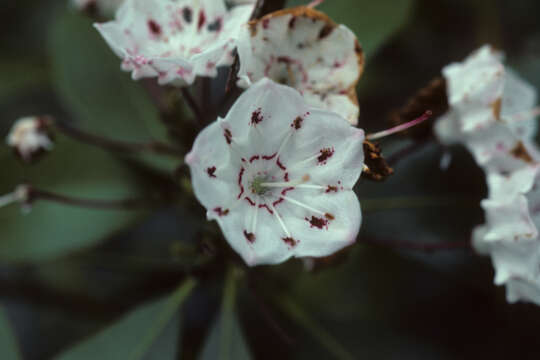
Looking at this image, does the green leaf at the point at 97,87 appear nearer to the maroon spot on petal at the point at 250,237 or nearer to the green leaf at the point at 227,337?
the green leaf at the point at 227,337

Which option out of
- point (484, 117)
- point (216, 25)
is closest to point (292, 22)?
point (216, 25)

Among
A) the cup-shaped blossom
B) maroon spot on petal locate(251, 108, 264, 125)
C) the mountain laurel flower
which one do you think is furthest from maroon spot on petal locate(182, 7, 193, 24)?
the cup-shaped blossom

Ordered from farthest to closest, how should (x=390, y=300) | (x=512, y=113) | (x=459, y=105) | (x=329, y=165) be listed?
(x=390, y=300) → (x=512, y=113) → (x=459, y=105) → (x=329, y=165)

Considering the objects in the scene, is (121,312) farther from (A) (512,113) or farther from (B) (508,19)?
(B) (508,19)

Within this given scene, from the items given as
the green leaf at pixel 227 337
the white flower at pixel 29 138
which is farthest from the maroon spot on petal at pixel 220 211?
the white flower at pixel 29 138

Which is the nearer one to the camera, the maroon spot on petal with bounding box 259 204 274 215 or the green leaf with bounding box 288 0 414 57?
the maroon spot on petal with bounding box 259 204 274 215

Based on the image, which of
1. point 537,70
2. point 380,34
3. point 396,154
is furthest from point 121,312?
point 537,70

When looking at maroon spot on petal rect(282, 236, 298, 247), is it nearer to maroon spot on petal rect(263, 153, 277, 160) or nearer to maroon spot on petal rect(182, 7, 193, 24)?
maroon spot on petal rect(263, 153, 277, 160)
